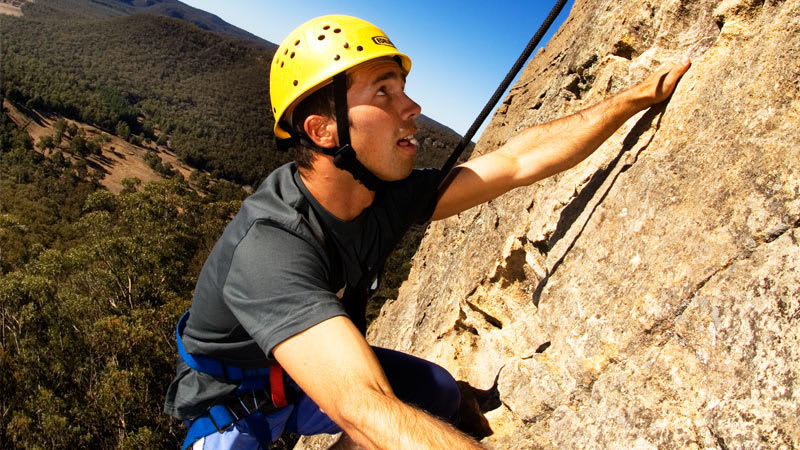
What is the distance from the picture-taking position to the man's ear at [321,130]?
2.93 m

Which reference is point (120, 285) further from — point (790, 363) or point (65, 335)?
point (790, 363)

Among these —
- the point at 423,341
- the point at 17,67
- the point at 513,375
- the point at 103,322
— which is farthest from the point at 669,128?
the point at 17,67

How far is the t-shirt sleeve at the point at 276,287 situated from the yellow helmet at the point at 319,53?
0.95 meters

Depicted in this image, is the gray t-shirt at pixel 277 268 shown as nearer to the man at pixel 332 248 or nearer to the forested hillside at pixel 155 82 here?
the man at pixel 332 248

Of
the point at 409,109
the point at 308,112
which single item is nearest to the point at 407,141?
the point at 409,109

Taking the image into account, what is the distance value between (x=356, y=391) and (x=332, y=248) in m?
1.02

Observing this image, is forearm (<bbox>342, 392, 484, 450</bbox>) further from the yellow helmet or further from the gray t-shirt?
the yellow helmet

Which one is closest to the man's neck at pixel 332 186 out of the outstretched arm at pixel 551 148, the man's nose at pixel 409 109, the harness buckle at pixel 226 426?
the man's nose at pixel 409 109

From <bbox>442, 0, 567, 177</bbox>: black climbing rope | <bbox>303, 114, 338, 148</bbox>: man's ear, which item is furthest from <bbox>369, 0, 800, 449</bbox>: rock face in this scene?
<bbox>303, 114, 338, 148</bbox>: man's ear

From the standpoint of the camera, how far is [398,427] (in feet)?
6.18

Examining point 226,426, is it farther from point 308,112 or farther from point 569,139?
point 569,139

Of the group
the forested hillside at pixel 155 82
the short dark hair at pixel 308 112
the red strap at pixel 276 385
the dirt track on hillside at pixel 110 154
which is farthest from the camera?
the forested hillside at pixel 155 82

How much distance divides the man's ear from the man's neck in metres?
0.09

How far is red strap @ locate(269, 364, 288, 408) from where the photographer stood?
3.14 metres
